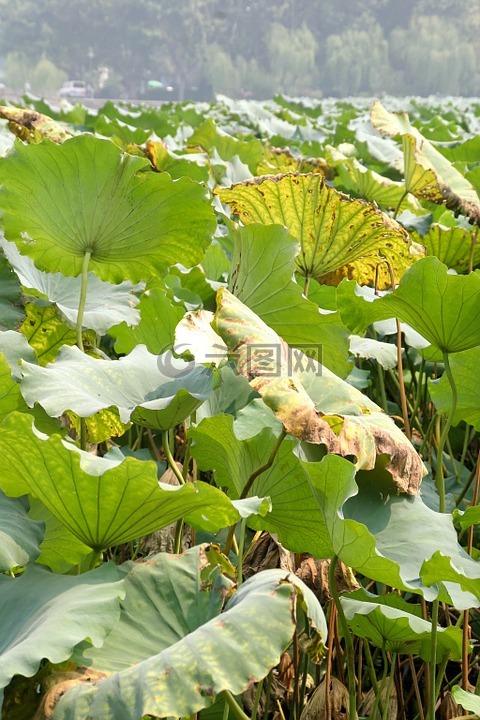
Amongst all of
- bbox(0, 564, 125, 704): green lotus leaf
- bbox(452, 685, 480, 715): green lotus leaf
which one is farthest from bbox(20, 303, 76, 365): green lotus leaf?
bbox(452, 685, 480, 715): green lotus leaf

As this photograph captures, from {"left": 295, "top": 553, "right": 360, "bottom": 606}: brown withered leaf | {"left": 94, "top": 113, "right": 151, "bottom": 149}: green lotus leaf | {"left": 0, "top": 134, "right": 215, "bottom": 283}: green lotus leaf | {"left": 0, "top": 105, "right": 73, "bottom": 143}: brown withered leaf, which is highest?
{"left": 0, "top": 134, "right": 215, "bottom": 283}: green lotus leaf

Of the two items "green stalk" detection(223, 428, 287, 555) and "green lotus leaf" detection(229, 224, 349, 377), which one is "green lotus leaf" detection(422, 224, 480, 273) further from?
"green stalk" detection(223, 428, 287, 555)

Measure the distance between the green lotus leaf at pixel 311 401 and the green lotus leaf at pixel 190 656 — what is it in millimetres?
152

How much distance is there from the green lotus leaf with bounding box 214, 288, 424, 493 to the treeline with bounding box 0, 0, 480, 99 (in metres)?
41.5

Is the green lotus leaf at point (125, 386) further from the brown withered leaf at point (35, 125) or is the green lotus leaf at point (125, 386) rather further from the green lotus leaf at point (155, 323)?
the brown withered leaf at point (35, 125)

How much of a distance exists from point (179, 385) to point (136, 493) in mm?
252

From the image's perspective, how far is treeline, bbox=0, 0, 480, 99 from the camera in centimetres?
4303

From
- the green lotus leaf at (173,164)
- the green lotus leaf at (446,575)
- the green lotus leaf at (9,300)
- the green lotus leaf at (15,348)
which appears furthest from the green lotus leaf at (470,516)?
the green lotus leaf at (173,164)

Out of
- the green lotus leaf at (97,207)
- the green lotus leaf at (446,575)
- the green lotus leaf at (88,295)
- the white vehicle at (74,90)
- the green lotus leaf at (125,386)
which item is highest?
the green lotus leaf at (97,207)

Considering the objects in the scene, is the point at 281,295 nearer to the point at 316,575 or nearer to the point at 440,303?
the point at 440,303

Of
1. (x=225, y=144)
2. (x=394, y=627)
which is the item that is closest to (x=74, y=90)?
(x=225, y=144)

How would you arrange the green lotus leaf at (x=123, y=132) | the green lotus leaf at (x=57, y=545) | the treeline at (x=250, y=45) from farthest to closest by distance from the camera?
the treeline at (x=250, y=45) → the green lotus leaf at (x=123, y=132) → the green lotus leaf at (x=57, y=545)

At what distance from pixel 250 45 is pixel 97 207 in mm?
49209

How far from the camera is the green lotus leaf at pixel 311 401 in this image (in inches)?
31.1
